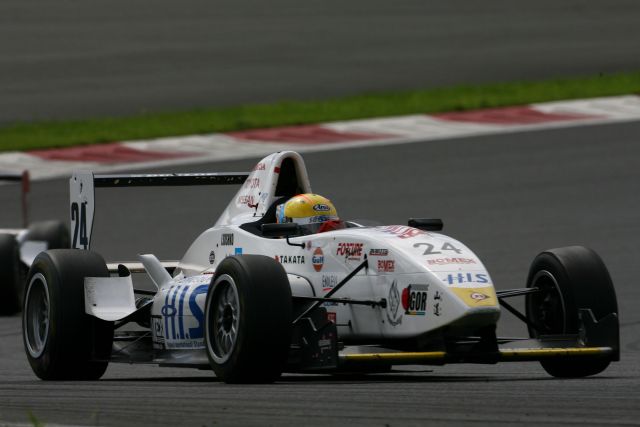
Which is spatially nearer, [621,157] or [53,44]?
[621,157]

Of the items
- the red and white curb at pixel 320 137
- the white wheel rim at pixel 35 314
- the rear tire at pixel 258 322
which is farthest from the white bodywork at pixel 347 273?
the red and white curb at pixel 320 137

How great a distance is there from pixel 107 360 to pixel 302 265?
159 cm

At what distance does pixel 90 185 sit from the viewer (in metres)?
11.5

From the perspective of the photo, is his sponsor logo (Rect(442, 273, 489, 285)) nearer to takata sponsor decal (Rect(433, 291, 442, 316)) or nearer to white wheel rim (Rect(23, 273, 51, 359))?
takata sponsor decal (Rect(433, 291, 442, 316))

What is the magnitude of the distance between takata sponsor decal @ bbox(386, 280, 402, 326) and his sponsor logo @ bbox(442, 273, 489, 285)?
15.4 inches

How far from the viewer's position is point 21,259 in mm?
16203

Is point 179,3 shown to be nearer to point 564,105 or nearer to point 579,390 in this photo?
point 564,105

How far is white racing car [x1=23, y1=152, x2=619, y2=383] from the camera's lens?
861 centimetres

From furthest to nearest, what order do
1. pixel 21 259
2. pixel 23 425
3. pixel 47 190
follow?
1. pixel 47 190
2. pixel 21 259
3. pixel 23 425

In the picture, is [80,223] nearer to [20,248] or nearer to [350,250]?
[350,250]

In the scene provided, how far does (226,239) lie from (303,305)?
137cm

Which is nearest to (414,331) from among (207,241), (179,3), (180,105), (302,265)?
(302,265)

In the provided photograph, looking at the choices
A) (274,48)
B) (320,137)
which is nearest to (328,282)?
(320,137)

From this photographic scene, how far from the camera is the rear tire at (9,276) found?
50.0 ft
